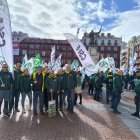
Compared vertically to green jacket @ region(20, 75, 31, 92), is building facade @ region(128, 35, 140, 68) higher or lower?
higher

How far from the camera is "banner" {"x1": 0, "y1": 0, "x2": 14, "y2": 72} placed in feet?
30.5

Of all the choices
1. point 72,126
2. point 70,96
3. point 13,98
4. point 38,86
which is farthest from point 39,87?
point 72,126

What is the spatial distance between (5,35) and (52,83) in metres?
2.86

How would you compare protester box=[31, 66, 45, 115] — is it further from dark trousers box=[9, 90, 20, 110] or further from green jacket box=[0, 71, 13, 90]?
green jacket box=[0, 71, 13, 90]

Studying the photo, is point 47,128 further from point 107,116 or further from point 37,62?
point 37,62

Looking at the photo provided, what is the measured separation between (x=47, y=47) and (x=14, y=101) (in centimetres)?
8961

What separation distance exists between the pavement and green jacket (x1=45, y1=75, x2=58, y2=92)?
39.2 inches

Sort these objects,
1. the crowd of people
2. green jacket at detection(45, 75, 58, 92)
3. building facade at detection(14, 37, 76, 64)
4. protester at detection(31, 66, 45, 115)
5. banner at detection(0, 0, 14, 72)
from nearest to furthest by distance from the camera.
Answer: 1. banner at detection(0, 0, 14, 72)
2. the crowd of people
3. protester at detection(31, 66, 45, 115)
4. green jacket at detection(45, 75, 58, 92)
5. building facade at detection(14, 37, 76, 64)

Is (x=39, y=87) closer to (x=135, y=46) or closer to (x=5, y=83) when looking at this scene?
(x=5, y=83)

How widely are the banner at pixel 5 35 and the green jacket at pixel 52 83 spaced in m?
2.02

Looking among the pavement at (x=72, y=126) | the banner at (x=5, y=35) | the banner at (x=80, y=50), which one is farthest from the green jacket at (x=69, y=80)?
the banner at (x=5, y=35)

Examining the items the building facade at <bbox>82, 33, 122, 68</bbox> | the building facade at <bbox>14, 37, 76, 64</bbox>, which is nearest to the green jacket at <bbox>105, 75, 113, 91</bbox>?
the building facade at <bbox>14, 37, 76, 64</bbox>

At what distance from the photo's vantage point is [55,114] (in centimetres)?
1085

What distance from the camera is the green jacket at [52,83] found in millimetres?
11200
